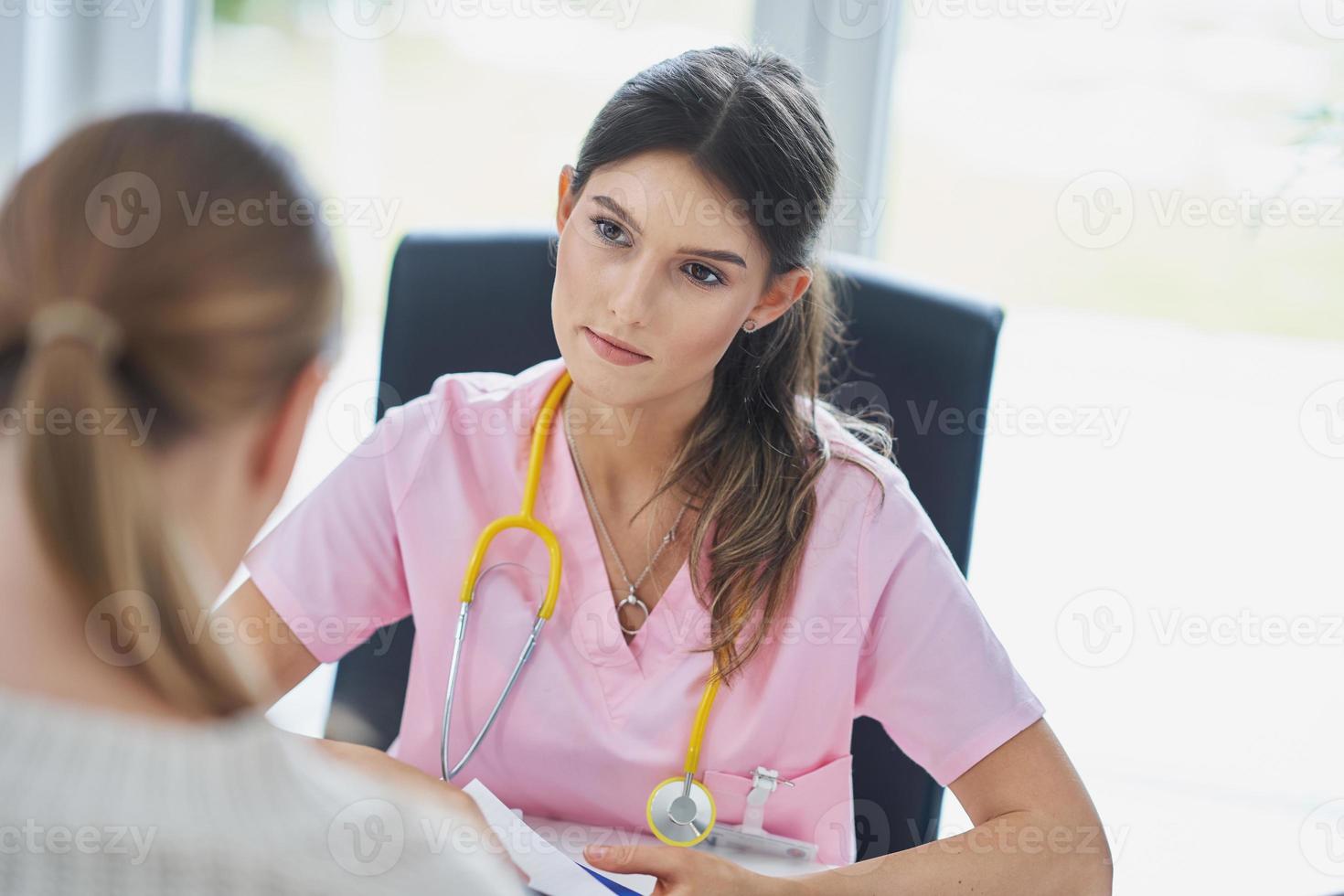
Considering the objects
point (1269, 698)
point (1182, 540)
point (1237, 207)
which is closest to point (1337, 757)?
point (1269, 698)

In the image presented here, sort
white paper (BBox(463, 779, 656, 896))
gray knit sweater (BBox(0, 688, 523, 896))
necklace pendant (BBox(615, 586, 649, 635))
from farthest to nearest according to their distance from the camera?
1. necklace pendant (BBox(615, 586, 649, 635))
2. white paper (BBox(463, 779, 656, 896))
3. gray knit sweater (BBox(0, 688, 523, 896))

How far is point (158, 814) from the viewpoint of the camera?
56 cm

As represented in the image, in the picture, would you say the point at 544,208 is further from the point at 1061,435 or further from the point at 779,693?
the point at 779,693

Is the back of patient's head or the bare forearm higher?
the back of patient's head

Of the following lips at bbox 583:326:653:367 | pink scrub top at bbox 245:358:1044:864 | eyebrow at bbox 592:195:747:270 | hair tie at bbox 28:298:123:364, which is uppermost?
eyebrow at bbox 592:195:747:270

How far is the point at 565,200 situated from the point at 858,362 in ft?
1.25

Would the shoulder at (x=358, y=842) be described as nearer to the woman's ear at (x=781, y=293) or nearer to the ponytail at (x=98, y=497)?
the ponytail at (x=98, y=497)

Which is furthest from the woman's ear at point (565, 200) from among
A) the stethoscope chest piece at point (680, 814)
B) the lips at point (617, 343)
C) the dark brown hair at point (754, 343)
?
the stethoscope chest piece at point (680, 814)

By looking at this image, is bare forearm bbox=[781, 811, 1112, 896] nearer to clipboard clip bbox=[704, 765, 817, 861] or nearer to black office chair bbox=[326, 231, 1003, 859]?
clipboard clip bbox=[704, 765, 817, 861]

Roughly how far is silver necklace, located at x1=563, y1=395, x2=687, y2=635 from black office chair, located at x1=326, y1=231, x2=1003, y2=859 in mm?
162

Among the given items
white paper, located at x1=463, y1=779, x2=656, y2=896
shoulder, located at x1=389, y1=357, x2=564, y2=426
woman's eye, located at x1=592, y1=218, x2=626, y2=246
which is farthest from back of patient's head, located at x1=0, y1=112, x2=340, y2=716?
shoulder, located at x1=389, y1=357, x2=564, y2=426

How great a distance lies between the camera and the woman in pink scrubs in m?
1.14

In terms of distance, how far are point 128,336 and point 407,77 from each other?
1488 mm

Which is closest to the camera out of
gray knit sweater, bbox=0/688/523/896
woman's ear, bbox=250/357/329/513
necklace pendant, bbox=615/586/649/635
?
gray knit sweater, bbox=0/688/523/896
